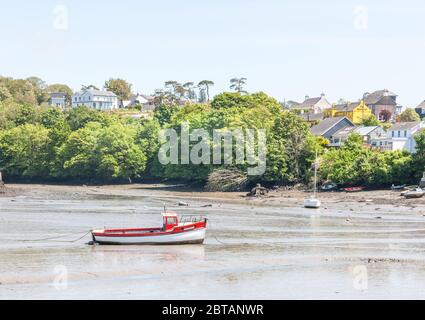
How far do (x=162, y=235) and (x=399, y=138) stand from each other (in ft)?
257

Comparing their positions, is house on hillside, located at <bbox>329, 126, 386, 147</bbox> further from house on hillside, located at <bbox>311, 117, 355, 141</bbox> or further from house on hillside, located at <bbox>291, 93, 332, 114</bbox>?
house on hillside, located at <bbox>291, 93, 332, 114</bbox>

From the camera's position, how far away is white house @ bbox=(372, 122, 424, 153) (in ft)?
388

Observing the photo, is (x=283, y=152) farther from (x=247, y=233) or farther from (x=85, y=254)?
(x=85, y=254)

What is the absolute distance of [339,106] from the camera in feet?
554

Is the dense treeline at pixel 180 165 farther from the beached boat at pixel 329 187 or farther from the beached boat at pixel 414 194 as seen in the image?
the beached boat at pixel 414 194

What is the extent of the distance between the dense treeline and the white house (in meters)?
11.5

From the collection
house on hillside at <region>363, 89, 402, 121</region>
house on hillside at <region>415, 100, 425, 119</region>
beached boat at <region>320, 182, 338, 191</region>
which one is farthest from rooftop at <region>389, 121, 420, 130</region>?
house on hillside at <region>415, 100, 425, 119</region>

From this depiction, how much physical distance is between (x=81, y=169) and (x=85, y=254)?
82450mm

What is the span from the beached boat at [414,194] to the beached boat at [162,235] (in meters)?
39.2

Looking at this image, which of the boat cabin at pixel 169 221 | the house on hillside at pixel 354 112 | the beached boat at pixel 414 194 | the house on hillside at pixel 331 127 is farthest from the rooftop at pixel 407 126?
the boat cabin at pixel 169 221

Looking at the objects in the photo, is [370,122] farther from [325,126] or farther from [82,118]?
[82,118]

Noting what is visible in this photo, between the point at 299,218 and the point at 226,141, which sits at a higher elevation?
the point at 226,141

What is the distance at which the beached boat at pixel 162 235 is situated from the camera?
50.5 metres
